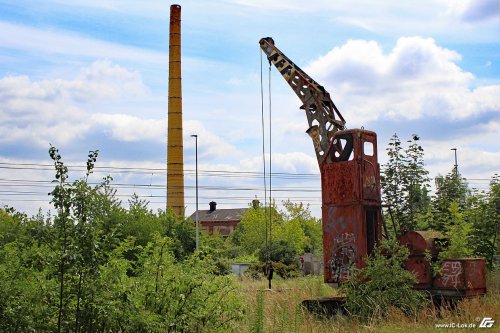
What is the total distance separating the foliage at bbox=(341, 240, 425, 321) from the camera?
12234 mm

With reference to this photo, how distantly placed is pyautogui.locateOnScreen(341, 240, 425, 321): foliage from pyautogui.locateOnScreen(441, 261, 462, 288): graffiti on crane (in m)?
0.82

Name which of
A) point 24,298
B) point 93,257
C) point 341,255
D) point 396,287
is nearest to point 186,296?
point 93,257

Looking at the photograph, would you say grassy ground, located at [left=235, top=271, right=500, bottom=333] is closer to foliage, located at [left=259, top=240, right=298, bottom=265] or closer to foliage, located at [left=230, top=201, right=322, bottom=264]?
Result: foliage, located at [left=259, top=240, right=298, bottom=265]

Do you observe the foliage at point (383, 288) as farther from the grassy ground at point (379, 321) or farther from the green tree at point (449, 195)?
the green tree at point (449, 195)

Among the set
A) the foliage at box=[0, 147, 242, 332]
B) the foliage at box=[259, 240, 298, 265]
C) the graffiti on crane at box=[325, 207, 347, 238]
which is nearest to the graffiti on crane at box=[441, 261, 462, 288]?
the graffiti on crane at box=[325, 207, 347, 238]

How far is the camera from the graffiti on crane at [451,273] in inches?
529

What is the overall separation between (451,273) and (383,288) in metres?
1.79

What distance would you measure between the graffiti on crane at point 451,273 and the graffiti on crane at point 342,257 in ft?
6.47

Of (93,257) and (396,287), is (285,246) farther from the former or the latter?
(93,257)

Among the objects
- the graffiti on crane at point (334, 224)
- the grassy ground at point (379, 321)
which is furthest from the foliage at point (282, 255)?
the grassy ground at point (379, 321)

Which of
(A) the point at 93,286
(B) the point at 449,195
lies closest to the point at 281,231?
(B) the point at 449,195

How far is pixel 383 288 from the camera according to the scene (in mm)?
12781

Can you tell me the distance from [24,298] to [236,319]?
2.41 meters

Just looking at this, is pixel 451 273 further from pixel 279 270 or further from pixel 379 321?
pixel 279 270
